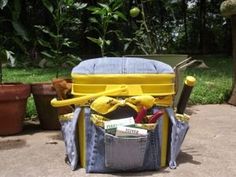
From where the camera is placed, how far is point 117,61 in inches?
119

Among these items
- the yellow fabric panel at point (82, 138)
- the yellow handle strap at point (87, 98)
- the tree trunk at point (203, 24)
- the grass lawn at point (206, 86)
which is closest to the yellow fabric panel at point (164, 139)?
the yellow handle strap at point (87, 98)

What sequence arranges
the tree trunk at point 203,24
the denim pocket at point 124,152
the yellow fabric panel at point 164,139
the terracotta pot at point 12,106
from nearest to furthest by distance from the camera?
the denim pocket at point 124,152
the yellow fabric panel at point 164,139
the terracotta pot at point 12,106
the tree trunk at point 203,24

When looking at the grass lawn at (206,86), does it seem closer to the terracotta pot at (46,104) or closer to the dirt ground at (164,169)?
the terracotta pot at (46,104)

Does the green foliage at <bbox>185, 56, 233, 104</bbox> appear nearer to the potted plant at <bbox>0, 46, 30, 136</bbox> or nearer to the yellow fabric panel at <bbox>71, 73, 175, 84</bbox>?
the potted plant at <bbox>0, 46, 30, 136</bbox>

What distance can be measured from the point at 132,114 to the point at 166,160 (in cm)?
41

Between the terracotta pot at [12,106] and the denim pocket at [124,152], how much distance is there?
4.57ft

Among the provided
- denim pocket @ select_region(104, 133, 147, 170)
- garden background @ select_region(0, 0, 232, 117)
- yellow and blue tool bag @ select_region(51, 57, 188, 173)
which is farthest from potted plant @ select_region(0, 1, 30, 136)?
denim pocket @ select_region(104, 133, 147, 170)

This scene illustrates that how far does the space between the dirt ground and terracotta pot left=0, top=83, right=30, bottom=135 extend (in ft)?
0.30

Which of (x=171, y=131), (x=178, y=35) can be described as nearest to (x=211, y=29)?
(x=178, y=35)

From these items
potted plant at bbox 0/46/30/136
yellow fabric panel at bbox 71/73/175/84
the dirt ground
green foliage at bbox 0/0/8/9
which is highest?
green foliage at bbox 0/0/8/9

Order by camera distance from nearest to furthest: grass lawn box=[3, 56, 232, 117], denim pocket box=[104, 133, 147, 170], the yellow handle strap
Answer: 1. denim pocket box=[104, 133, 147, 170]
2. the yellow handle strap
3. grass lawn box=[3, 56, 232, 117]

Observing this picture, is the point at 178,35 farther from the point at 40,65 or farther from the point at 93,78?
the point at 93,78

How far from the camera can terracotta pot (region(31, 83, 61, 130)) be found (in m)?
4.17

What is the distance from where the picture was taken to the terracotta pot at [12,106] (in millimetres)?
3922
